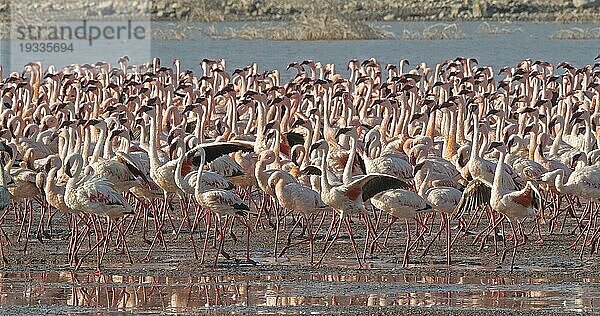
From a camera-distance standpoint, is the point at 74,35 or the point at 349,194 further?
the point at 74,35

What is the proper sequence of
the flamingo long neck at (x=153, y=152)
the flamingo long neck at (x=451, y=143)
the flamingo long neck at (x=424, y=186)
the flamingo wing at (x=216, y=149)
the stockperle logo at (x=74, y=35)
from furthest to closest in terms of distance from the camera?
the stockperle logo at (x=74, y=35), the flamingo long neck at (x=451, y=143), the flamingo long neck at (x=153, y=152), the flamingo wing at (x=216, y=149), the flamingo long neck at (x=424, y=186)

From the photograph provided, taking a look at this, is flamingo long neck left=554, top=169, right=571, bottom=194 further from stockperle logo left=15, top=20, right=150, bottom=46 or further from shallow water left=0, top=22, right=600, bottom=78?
stockperle logo left=15, top=20, right=150, bottom=46

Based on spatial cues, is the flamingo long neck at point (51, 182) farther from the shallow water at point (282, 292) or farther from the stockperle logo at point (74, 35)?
the stockperle logo at point (74, 35)

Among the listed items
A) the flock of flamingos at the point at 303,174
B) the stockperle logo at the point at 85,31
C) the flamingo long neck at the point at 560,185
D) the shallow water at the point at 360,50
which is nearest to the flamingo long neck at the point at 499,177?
the flock of flamingos at the point at 303,174

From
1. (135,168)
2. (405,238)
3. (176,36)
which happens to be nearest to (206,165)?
(135,168)

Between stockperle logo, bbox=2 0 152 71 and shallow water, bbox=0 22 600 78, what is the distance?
17 centimetres

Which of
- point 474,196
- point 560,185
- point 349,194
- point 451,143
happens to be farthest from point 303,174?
point 560,185

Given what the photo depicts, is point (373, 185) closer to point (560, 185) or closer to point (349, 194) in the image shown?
point (349, 194)

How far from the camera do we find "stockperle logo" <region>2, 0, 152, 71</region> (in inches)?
1719

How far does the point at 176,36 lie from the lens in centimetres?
5566

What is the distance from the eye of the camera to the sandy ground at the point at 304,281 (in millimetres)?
10156

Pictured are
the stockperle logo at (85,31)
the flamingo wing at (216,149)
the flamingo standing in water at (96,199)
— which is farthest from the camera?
the stockperle logo at (85,31)

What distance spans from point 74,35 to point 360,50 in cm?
1613

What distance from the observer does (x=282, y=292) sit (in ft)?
35.3
